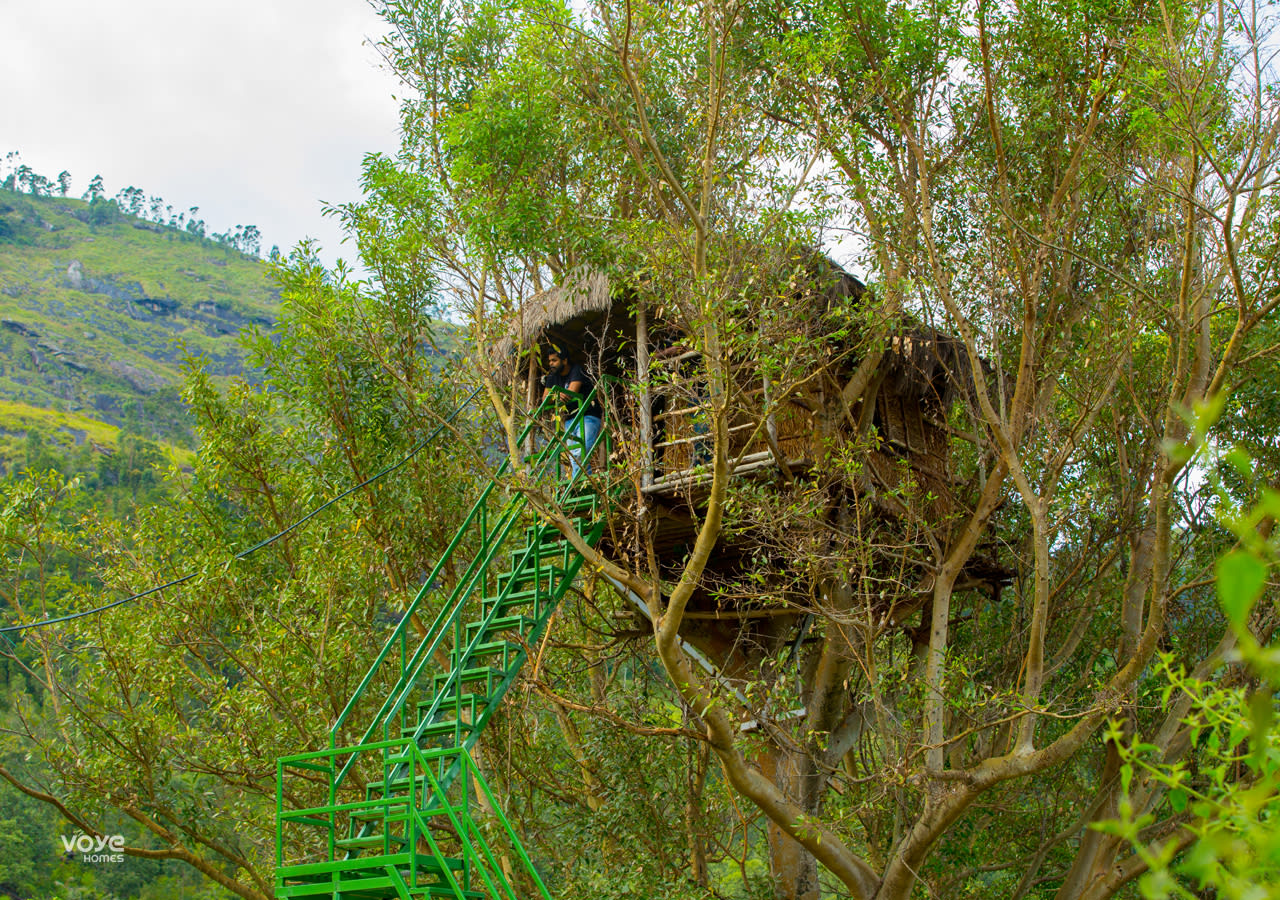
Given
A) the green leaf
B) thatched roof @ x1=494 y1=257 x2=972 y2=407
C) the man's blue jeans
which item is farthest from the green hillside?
the green leaf

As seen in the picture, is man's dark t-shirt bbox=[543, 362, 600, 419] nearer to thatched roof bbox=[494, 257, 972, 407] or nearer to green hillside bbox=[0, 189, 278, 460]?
thatched roof bbox=[494, 257, 972, 407]

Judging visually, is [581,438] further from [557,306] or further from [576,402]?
[557,306]

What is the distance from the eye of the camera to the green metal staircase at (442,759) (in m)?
6.12

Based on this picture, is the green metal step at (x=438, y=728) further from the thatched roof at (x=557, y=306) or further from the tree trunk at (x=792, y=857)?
the tree trunk at (x=792, y=857)

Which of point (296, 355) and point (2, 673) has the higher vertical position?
point (296, 355)

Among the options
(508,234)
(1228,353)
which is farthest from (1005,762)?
(508,234)

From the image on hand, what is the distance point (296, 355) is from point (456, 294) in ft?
7.37

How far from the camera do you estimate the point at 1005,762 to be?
7543 millimetres

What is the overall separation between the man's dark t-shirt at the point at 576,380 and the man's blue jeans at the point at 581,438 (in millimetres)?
155

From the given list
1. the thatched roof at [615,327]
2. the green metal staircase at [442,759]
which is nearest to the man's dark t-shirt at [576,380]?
the thatched roof at [615,327]

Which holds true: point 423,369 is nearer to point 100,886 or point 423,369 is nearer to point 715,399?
point 715,399

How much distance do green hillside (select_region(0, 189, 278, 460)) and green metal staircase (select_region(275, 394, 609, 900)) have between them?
222 ft

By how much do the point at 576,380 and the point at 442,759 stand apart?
4449 mm

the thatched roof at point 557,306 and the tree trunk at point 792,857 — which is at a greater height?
the thatched roof at point 557,306
